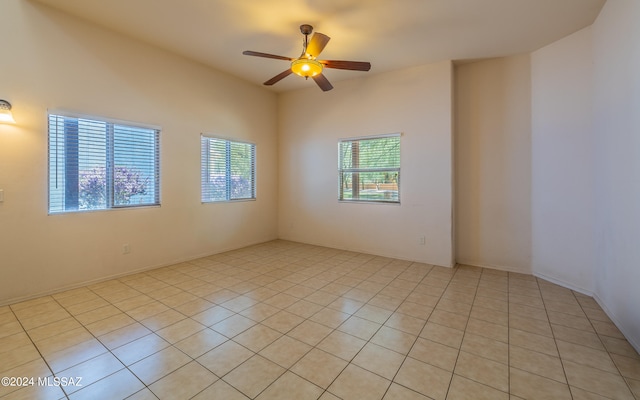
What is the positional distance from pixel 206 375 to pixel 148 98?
143 inches

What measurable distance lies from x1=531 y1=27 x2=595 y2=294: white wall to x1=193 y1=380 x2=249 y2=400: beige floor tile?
3.90 m

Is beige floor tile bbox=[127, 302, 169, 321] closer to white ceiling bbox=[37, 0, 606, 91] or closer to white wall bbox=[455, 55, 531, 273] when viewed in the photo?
white ceiling bbox=[37, 0, 606, 91]

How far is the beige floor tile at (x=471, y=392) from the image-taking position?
1.66 metres

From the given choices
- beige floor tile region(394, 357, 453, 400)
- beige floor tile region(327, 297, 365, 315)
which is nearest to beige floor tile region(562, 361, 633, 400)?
beige floor tile region(394, 357, 453, 400)

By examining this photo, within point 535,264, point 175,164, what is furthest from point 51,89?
point 535,264

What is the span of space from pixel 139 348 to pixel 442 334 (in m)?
2.43

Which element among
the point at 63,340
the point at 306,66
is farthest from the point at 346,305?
the point at 306,66

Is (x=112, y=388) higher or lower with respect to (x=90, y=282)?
lower

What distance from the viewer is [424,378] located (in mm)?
1830

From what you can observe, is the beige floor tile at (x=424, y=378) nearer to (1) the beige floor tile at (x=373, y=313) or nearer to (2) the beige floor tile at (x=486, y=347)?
(2) the beige floor tile at (x=486, y=347)

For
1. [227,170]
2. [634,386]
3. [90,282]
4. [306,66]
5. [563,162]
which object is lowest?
[634,386]

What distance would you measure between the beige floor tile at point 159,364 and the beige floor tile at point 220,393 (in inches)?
14.0

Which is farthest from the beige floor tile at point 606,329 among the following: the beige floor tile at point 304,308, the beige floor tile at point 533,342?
the beige floor tile at point 304,308

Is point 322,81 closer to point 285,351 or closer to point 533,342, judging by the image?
point 285,351
